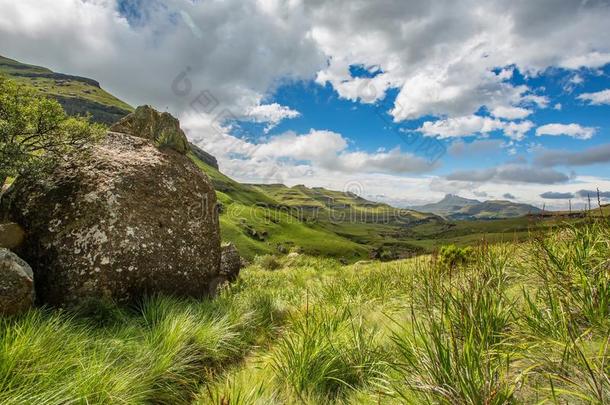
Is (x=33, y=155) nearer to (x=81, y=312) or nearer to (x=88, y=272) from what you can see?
(x=88, y=272)

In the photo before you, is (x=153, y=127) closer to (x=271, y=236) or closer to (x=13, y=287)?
(x=13, y=287)

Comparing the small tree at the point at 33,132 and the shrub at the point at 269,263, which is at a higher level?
the small tree at the point at 33,132

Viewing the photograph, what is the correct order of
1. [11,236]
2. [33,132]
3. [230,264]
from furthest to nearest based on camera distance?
[230,264]
[33,132]
[11,236]

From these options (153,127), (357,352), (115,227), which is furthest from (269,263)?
(357,352)

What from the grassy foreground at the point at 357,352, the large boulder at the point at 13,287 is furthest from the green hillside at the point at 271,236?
the grassy foreground at the point at 357,352

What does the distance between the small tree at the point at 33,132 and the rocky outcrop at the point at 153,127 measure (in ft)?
7.96

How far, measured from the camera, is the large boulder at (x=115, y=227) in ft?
26.5

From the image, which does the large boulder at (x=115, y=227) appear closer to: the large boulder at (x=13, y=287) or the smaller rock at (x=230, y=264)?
the large boulder at (x=13, y=287)

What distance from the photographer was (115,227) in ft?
28.0

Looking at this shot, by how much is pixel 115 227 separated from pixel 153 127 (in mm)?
5391

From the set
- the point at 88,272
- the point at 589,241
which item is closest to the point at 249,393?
the point at 88,272

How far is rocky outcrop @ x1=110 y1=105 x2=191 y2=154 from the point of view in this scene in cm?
1213

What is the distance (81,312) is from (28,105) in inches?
207

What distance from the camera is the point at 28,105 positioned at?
8391 millimetres
